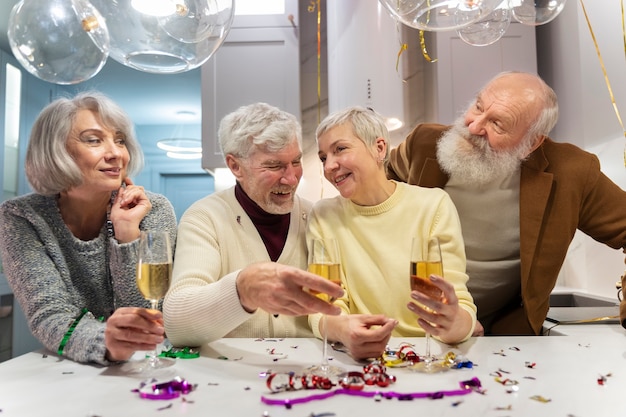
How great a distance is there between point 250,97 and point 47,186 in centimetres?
187

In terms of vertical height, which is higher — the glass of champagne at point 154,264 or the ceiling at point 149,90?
the ceiling at point 149,90

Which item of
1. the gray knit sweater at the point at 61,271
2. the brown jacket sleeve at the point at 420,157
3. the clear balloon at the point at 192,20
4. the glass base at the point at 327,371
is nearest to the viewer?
the glass base at the point at 327,371

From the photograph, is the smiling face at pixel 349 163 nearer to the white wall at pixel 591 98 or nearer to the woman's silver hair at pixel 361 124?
the woman's silver hair at pixel 361 124

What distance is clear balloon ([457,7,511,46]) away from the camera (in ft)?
5.57

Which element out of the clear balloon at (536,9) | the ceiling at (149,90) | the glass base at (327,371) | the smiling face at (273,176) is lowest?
the glass base at (327,371)

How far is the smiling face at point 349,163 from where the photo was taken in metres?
1.54

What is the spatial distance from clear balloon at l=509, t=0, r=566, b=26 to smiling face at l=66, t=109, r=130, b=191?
1.41m

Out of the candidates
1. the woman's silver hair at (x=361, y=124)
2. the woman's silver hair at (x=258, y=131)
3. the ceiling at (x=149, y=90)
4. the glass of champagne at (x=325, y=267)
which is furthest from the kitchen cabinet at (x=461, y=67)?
the ceiling at (x=149, y=90)

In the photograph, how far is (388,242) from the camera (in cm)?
152

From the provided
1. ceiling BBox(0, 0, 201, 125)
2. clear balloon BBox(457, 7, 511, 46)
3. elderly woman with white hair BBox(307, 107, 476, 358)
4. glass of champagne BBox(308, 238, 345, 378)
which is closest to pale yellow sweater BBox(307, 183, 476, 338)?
elderly woman with white hair BBox(307, 107, 476, 358)

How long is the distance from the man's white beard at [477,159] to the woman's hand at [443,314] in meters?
0.72

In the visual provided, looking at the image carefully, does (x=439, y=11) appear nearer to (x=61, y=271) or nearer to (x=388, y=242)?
(x=388, y=242)

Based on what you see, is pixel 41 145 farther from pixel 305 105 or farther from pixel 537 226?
pixel 305 105

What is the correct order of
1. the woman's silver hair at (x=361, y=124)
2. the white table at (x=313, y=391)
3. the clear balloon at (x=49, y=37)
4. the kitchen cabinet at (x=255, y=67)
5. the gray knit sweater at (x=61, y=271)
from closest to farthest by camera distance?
the white table at (x=313, y=391) < the gray knit sweater at (x=61, y=271) < the clear balloon at (x=49, y=37) < the woman's silver hair at (x=361, y=124) < the kitchen cabinet at (x=255, y=67)
